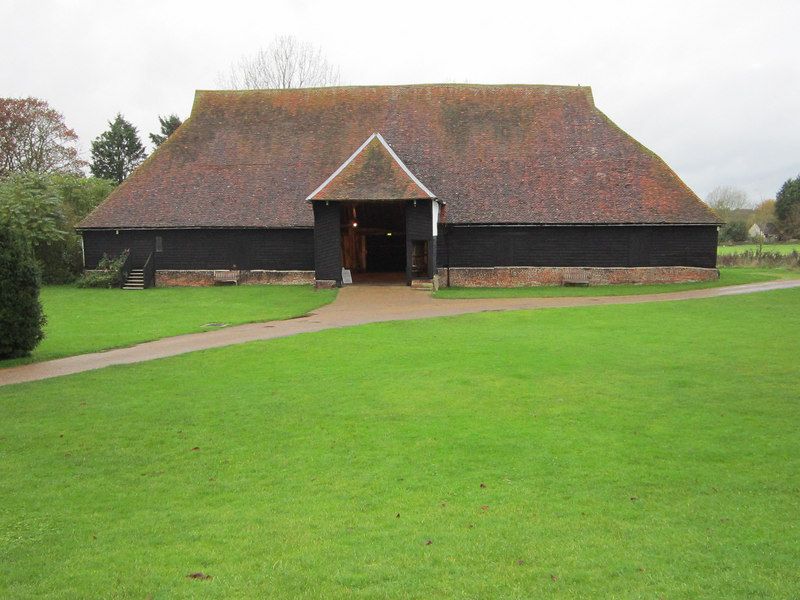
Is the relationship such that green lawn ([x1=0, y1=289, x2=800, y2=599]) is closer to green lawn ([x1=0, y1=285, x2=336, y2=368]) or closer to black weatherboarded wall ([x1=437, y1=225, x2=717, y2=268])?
green lawn ([x1=0, y1=285, x2=336, y2=368])

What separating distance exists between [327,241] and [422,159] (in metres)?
7.22

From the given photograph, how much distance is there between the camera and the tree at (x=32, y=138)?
46844 millimetres

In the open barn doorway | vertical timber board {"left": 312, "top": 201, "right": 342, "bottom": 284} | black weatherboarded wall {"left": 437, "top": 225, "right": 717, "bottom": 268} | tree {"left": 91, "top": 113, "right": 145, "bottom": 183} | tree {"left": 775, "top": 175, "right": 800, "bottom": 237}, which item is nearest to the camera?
vertical timber board {"left": 312, "top": 201, "right": 342, "bottom": 284}

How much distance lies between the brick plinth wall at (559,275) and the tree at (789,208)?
41.6 meters

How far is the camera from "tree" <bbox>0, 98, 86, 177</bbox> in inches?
1844

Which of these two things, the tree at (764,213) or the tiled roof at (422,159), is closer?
the tiled roof at (422,159)

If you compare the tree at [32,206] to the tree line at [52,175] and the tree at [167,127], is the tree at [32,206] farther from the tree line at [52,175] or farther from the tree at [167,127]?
the tree at [167,127]

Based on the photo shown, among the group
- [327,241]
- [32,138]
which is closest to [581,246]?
[327,241]

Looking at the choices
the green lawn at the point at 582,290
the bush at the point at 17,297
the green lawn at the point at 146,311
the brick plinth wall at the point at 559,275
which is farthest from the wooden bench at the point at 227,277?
the bush at the point at 17,297

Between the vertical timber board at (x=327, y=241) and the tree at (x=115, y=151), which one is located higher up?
the tree at (x=115, y=151)

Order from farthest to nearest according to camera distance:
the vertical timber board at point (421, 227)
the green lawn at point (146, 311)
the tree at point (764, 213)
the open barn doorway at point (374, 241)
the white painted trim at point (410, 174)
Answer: the tree at point (764, 213) → the open barn doorway at point (374, 241) → the vertical timber board at point (421, 227) → the white painted trim at point (410, 174) → the green lawn at point (146, 311)

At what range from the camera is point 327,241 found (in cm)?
2806

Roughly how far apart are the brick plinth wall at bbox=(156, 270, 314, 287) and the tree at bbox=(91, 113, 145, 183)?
28503 mm

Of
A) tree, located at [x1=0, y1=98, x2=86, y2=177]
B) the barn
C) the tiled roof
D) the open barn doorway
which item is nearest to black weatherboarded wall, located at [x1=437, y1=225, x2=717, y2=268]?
the barn
